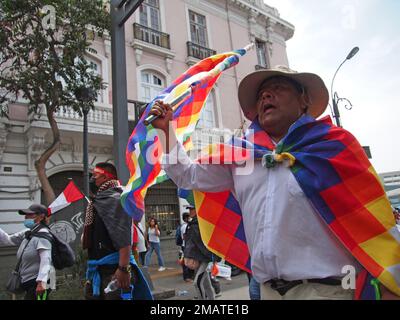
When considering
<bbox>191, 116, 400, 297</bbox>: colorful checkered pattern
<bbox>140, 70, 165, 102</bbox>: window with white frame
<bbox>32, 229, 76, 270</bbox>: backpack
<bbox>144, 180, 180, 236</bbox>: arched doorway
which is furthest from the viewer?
<bbox>140, 70, 165, 102</bbox>: window with white frame

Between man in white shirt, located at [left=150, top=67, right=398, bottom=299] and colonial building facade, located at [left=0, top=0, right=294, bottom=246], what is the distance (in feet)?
17.0

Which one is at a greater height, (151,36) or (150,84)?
(151,36)

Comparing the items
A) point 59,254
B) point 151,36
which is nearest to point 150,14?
point 151,36

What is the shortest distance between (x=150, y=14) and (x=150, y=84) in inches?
135

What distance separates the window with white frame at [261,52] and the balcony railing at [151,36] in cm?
642

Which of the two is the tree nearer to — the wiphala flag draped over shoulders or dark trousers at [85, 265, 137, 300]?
dark trousers at [85, 265, 137, 300]

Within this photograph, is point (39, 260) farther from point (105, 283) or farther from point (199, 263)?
point (199, 263)

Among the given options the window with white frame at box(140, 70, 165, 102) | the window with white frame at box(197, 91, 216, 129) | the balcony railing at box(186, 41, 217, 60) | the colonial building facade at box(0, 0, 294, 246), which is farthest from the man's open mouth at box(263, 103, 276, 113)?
the balcony railing at box(186, 41, 217, 60)

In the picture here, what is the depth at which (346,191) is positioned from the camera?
1.58m

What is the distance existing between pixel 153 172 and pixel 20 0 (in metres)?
7.80

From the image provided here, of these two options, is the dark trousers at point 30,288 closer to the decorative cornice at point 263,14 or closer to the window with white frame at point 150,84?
the window with white frame at point 150,84

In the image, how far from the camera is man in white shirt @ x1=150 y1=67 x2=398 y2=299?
153 centimetres

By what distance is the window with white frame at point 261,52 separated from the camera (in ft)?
64.1

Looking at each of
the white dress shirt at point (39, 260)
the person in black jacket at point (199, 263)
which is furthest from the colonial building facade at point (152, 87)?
the white dress shirt at point (39, 260)
